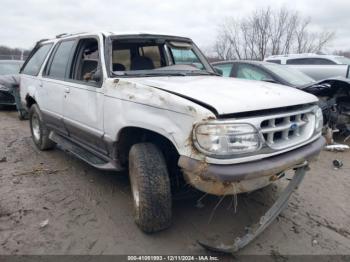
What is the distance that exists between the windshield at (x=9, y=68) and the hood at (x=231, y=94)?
894 centimetres

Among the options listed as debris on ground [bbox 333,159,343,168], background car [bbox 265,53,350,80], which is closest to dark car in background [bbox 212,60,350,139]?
debris on ground [bbox 333,159,343,168]

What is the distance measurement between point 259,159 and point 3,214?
2.67 meters

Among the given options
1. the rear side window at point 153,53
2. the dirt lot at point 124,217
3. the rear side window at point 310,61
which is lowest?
the dirt lot at point 124,217

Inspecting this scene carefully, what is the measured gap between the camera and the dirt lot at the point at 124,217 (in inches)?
117

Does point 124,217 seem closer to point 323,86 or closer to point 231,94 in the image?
point 231,94

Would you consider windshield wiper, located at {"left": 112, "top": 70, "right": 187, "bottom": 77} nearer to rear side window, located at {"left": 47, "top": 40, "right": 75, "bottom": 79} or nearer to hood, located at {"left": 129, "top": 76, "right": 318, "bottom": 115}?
hood, located at {"left": 129, "top": 76, "right": 318, "bottom": 115}

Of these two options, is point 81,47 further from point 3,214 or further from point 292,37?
point 292,37

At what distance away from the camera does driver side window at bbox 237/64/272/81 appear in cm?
666

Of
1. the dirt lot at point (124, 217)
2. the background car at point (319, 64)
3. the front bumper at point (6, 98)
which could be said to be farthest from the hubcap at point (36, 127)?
the background car at point (319, 64)

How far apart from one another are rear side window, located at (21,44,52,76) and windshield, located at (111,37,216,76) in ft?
6.01

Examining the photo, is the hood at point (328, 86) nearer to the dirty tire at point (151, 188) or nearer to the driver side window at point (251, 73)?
the driver side window at point (251, 73)

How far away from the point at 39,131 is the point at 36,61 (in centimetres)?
118

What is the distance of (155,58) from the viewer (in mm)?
4547

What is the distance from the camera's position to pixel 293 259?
2814 millimetres
